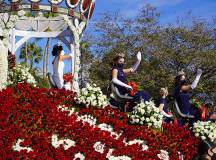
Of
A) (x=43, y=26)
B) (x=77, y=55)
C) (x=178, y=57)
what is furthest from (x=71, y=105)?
(x=178, y=57)

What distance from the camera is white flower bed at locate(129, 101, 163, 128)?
8.98 metres

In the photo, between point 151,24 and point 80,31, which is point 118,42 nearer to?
point 151,24

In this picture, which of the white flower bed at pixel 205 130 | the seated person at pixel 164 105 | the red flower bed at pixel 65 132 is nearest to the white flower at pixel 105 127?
the red flower bed at pixel 65 132

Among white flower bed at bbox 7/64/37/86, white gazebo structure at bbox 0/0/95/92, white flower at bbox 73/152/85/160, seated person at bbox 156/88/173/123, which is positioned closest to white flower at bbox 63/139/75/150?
white flower at bbox 73/152/85/160

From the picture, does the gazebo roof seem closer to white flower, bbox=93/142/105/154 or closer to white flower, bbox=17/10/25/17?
white flower, bbox=17/10/25/17

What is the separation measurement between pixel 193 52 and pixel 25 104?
23180mm

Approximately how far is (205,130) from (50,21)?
11.9 meters

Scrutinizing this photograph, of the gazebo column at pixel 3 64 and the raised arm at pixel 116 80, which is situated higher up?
the gazebo column at pixel 3 64

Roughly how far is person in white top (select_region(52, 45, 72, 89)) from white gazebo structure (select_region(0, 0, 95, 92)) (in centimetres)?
123

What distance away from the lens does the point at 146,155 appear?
8.30 m

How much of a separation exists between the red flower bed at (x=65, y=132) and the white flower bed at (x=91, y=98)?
0.42 feet

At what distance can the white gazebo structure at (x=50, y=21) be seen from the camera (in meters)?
15.6

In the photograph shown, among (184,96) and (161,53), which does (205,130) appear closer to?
(184,96)

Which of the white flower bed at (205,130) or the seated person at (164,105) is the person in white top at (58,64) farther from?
the white flower bed at (205,130)
